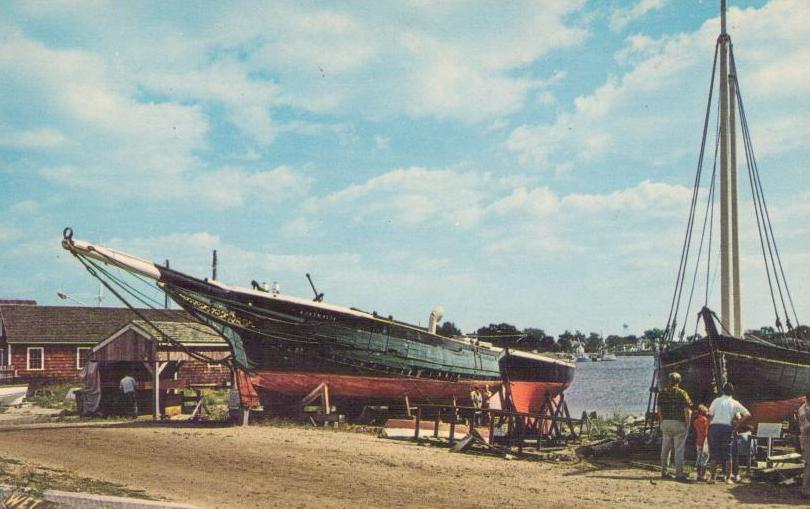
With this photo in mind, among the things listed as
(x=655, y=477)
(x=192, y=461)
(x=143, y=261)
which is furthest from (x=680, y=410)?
(x=143, y=261)

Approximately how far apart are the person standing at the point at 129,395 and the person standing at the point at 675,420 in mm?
17020

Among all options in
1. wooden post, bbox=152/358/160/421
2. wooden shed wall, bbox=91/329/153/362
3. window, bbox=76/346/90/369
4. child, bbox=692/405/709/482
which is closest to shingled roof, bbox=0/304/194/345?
window, bbox=76/346/90/369

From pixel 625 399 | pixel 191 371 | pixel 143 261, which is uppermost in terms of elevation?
pixel 143 261

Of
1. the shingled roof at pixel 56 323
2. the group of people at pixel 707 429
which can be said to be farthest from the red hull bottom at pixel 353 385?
the shingled roof at pixel 56 323

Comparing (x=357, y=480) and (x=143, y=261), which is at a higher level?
(x=143, y=261)

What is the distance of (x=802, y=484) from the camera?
434 inches

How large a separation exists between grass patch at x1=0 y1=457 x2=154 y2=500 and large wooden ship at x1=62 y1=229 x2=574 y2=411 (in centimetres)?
856

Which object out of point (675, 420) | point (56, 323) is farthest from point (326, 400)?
point (56, 323)

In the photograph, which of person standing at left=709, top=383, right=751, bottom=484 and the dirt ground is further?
person standing at left=709, top=383, right=751, bottom=484

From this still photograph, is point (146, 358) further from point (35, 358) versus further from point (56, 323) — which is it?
point (56, 323)

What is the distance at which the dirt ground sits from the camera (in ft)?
33.4

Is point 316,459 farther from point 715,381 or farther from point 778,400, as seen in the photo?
point 778,400

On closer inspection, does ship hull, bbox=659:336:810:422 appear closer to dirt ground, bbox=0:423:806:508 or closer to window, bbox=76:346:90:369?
dirt ground, bbox=0:423:806:508

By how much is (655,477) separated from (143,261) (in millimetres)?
14561
